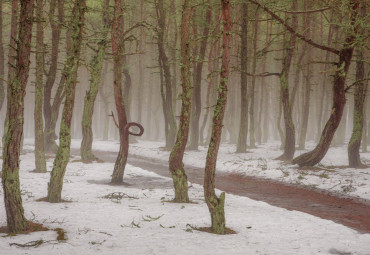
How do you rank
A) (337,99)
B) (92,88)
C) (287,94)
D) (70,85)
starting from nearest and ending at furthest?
(70,85)
(337,99)
(92,88)
(287,94)

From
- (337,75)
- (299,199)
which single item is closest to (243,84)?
(337,75)

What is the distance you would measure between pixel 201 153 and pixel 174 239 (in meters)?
17.2

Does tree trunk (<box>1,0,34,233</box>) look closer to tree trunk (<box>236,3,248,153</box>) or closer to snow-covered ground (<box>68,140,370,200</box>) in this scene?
snow-covered ground (<box>68,140,370,200</box>)

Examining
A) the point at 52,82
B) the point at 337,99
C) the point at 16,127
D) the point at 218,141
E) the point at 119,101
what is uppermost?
the point at 52,82

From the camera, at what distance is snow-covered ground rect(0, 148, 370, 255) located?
23.6 feet

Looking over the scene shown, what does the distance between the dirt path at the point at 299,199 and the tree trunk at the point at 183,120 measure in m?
3.17

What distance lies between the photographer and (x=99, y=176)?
1636cm

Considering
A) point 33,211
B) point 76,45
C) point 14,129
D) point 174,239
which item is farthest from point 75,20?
point 174,239

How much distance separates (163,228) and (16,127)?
12.5ft

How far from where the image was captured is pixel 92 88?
640 inches

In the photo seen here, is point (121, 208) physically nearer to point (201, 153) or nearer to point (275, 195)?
point (275, 195)

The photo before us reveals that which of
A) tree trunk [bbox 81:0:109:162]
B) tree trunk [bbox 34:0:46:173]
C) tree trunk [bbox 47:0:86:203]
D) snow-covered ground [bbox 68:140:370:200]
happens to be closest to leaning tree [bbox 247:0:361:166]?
snow-covered ground [bbox 68:140:370:200]

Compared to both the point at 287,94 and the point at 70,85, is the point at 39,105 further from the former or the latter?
the point at 287,94

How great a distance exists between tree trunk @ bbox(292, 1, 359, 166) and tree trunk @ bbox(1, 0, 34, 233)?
10662mm
